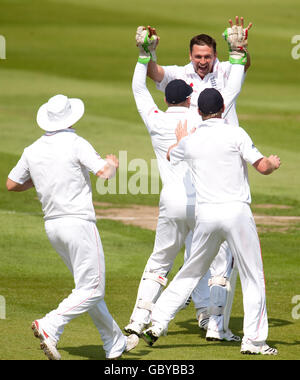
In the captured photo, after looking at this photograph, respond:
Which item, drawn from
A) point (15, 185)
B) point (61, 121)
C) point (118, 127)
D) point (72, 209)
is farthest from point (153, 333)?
point (118, 127)

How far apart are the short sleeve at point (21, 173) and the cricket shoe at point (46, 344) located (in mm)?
1270

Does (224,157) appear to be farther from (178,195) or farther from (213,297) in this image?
(213,297)

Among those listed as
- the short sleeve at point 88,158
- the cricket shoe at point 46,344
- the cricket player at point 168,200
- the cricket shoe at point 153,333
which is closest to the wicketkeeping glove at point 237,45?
the cricket player at point 168,200

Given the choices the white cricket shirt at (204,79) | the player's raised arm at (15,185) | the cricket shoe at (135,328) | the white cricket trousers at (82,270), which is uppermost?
the white cricket shirt at (204,79)

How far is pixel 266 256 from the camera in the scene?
13.0 m

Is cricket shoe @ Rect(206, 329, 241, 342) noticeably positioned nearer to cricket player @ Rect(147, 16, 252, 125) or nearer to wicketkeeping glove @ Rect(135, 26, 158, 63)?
cricket player @ Rect(147, 16, 252, 125)

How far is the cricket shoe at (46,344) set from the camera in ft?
24.8

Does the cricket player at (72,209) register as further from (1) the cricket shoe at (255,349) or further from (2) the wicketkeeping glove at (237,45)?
(2) the wicketkeeping glove at (237,45)

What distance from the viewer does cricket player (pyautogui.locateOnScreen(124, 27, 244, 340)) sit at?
8.73 meters

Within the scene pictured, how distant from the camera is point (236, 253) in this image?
26.6 feet

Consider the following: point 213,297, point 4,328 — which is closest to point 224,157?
point 213,297

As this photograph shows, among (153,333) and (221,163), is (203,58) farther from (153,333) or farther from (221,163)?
(153,333)
